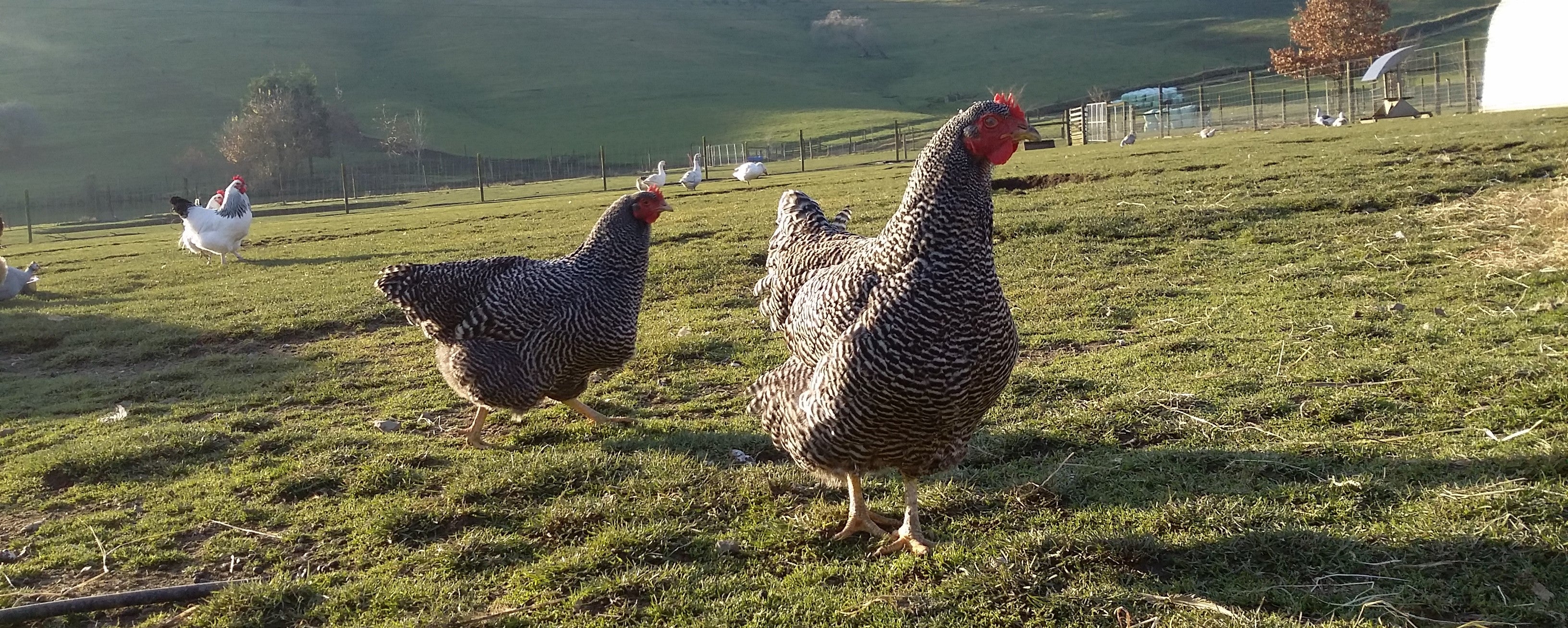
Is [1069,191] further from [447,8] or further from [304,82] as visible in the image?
[447,8]

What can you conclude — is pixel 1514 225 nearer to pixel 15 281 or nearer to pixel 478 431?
pixel 478 431

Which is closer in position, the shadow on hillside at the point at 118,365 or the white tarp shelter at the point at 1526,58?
the shadow on hillside at the point at 118,365

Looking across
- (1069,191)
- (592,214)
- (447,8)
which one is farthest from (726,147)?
(447,8)

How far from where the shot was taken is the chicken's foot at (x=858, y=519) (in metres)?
4.55

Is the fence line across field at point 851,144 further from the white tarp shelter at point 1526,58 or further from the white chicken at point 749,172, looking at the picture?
the white chicken at point 749,172

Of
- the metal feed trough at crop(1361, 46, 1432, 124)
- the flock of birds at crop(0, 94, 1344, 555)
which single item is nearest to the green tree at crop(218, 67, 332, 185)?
the metal feed trough at crop(1361, 46, 1432, 124)

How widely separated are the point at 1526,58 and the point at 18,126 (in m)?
92.8

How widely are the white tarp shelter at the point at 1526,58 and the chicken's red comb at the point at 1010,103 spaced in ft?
104

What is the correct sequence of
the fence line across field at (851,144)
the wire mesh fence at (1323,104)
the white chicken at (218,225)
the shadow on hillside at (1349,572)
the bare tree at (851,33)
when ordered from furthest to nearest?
the bare tree at (851,33) → the fence line across field at (851,144) → the wire mesh fence at (1323,104) → the white chicken at (218,225) → the shadow on hillside at (1349,572)

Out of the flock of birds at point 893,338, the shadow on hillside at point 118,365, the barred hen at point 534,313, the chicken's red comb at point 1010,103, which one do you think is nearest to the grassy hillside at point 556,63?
the shadow on hillside at point 118,365

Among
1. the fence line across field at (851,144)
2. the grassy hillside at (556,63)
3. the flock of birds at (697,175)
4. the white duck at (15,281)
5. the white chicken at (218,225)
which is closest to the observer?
the white duck at (15,281)

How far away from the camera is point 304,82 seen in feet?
230

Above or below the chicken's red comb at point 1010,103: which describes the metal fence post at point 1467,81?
above

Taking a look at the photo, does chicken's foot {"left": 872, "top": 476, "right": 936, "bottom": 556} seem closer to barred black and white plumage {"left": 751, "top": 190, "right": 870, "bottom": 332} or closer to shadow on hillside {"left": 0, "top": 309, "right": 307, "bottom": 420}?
barred black and white plumage {"left": 751, "top": 190, "right": 870, "bottom": 332}
